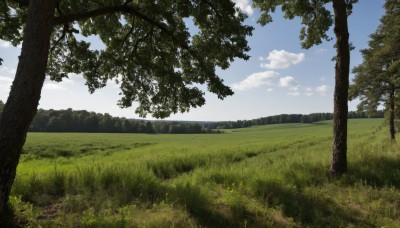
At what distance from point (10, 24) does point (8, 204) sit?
5.51 m

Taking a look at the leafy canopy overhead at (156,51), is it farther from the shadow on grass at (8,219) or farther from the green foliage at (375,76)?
the green foliage at (375,76)

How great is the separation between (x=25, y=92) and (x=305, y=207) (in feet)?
19.6

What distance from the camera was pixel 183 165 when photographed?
731 inches

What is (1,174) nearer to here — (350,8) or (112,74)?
(112,74)

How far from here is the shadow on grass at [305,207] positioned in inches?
232

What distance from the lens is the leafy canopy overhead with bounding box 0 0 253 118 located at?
9.16 metres

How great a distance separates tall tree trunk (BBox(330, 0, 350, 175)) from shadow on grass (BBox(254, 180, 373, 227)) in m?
2.11

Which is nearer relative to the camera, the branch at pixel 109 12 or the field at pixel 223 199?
the field at pixel 223 199

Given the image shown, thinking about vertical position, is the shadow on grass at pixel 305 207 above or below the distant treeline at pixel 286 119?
below

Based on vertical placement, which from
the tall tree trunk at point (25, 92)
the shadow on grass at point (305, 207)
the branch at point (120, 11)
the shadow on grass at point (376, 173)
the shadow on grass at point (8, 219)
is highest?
the branch at point (120, 11)

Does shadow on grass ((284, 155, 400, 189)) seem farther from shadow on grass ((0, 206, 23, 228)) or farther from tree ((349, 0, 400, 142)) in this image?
tree ((349, 0, 400, 142))

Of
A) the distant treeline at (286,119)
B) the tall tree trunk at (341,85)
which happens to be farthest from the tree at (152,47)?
the distant treeline at (286,119)

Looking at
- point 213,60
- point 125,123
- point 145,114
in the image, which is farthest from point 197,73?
point 125,123

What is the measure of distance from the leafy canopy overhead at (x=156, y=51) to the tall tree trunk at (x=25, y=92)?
3.85 meters
